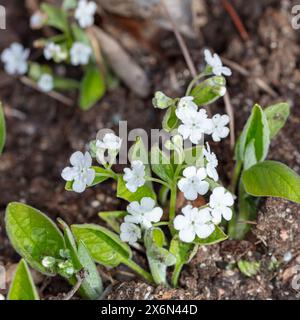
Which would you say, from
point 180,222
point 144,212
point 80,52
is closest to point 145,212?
point 144,212

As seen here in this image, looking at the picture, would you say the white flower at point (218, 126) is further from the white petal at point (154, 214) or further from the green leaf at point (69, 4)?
the green leaf at point (69, 4)

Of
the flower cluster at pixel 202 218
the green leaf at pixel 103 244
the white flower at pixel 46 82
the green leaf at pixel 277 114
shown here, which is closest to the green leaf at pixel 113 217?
the green leaf at pixel 103 244

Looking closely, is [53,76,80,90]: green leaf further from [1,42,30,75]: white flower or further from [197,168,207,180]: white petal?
[197,168,207,180]: white petal

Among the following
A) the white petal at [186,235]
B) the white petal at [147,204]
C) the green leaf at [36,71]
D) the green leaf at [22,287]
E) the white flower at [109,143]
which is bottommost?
the green leaf at [22,287]

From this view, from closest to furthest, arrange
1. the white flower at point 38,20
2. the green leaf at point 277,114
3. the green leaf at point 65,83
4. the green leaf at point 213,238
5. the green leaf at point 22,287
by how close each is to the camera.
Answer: the green leaf at point 22,287 → the green leaf at point 213,238 → the green leaf at point 277,114 → the white flower at point 38,20 → the green leaf at point 65,83
